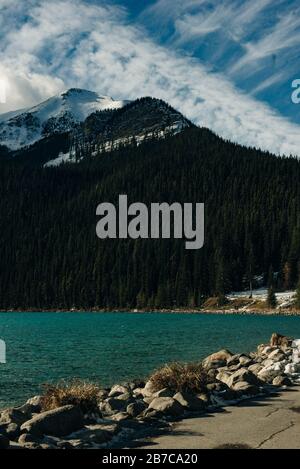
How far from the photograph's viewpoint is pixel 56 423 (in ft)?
46.1

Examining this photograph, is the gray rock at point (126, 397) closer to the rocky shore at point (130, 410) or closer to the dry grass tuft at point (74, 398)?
the rocky shore at point (130, 410)

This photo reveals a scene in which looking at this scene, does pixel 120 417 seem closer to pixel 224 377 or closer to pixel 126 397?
pixel 126 397

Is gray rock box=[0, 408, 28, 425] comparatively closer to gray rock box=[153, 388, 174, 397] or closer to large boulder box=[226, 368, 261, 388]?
gray rock box=[153, 388, 174, 397]

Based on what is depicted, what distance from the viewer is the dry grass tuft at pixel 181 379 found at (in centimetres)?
1959

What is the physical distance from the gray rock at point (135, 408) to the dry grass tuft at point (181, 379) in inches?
113

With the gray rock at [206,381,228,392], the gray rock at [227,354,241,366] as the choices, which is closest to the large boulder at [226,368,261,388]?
the gray rock at [206,381,228,392]

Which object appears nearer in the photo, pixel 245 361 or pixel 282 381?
pixel 282 381

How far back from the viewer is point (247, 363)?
29.6 m

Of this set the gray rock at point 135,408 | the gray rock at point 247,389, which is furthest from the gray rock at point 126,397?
the gray rock at point 247,389

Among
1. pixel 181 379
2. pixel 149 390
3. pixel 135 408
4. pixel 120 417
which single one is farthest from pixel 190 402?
pixel 149 390

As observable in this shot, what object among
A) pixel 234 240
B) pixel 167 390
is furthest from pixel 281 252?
pixel 167 390

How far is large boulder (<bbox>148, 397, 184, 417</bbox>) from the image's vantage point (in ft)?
52.7

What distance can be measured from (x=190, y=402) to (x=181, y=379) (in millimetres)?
2956
